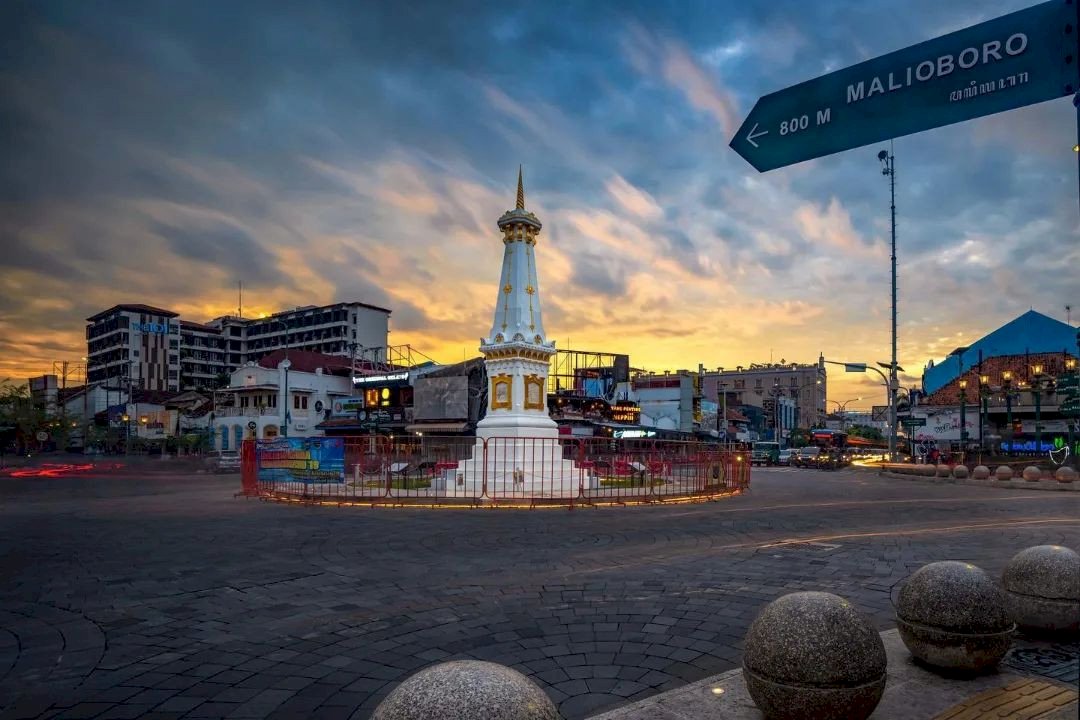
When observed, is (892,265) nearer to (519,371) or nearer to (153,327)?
(519,371)

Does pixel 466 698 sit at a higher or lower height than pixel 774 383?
lower

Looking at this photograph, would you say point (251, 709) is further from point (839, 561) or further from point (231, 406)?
point (231, 406)

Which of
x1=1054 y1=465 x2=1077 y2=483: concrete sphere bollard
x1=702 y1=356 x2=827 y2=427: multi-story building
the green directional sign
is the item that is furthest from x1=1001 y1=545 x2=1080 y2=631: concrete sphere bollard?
x1=702 y1=356 x2=827 y2=427: multi-story building

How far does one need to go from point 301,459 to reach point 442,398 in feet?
77.5

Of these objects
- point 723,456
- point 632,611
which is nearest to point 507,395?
point 723,456

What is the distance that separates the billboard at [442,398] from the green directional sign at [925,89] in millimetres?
41480

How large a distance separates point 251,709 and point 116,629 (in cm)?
258

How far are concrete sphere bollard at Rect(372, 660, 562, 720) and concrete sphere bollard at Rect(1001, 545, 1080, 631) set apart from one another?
4542 millimetres

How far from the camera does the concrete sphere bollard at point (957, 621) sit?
4.38 metres

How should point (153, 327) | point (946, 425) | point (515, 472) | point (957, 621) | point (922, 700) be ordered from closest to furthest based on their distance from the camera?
point (922, 700)
point (957, 621)
point (515, 472)
point (946, 425)
point (153, 327)

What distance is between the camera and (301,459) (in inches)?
882

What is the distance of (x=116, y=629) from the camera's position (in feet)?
19.6

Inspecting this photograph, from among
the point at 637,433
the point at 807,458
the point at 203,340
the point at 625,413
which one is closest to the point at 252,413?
the point at 625,413

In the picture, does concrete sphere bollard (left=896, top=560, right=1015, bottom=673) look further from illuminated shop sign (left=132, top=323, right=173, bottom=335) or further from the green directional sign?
illuminated shop sign (left=132, top=323, right=173, bottom=335)
